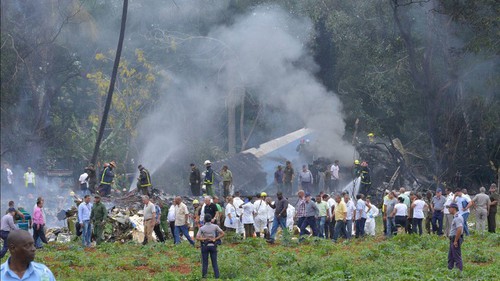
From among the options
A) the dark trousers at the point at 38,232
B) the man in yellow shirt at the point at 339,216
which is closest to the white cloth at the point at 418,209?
the man in yellow shirt at the point at 339,216

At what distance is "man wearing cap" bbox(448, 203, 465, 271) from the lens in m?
15.8

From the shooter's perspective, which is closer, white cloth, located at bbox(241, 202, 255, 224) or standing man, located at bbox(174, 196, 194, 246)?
standing man, located at bbox(174, 196, 194, 246)

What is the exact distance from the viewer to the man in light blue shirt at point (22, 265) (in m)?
5.84

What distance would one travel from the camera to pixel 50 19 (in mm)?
43281

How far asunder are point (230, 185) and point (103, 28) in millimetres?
18888

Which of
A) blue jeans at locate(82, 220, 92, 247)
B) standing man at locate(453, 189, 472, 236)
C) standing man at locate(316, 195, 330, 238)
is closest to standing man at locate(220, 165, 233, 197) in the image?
standing man at locate(316, 195, 330, 238)

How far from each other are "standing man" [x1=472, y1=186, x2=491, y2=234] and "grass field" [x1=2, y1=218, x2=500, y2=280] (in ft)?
3.93

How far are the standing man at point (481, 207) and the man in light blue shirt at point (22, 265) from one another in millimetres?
19854

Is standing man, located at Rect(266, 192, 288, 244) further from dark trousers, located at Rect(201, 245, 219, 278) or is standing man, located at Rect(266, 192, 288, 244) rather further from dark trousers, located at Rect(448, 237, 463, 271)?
dark trousers, located at Rect(448, 237, 463, 271)

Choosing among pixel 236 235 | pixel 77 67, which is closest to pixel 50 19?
pixel 77 67

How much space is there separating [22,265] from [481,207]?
2032cm

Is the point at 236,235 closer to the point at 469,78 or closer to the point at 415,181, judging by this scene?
the point at 415,181

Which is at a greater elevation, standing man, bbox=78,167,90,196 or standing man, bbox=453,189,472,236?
standing man, bbox=78,167,90,196

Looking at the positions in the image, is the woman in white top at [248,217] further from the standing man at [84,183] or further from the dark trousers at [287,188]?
the dark trousers at [287,188]
